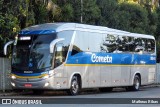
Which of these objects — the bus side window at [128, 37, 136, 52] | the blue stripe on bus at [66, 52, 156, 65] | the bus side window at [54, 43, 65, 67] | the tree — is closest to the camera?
the bus side window at [54, 43, 65, 67]

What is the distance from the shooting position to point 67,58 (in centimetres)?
2406

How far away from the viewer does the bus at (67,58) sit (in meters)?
23.3

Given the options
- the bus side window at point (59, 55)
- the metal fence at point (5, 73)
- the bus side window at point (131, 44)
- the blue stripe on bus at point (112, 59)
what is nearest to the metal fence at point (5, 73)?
the metal fence at point (5, 73)

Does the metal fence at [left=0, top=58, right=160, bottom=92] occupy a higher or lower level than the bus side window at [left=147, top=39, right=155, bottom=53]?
lower

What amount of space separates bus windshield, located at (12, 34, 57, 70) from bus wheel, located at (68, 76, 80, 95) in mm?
2135

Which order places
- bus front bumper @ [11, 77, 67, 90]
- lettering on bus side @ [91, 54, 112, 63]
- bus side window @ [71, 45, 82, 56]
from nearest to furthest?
1. bus front bumper @ [11, 77, 67, 90]
2. bus side window @ [71, 45, 82, 56]
3. lettering on bus side @ [91, 54, 112, 63]

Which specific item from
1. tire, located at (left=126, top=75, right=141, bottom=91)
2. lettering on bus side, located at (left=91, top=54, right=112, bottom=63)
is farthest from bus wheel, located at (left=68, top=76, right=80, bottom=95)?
tire, located at (left=126, top=75, right=141, bottom=91)

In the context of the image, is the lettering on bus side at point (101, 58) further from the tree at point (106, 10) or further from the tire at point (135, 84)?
the tree at point (106, 10)

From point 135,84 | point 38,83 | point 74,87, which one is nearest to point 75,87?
point 74,87

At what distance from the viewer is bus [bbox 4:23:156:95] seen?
2330cm

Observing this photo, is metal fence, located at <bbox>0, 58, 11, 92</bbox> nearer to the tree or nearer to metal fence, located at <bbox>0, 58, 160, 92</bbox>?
metal fence, located at <bbox>0, 58, 160, 92</bbox>

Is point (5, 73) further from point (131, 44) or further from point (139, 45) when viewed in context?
point (139, 45)

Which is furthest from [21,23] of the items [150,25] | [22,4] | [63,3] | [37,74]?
[150,25]

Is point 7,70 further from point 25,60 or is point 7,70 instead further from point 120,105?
point 120,105
